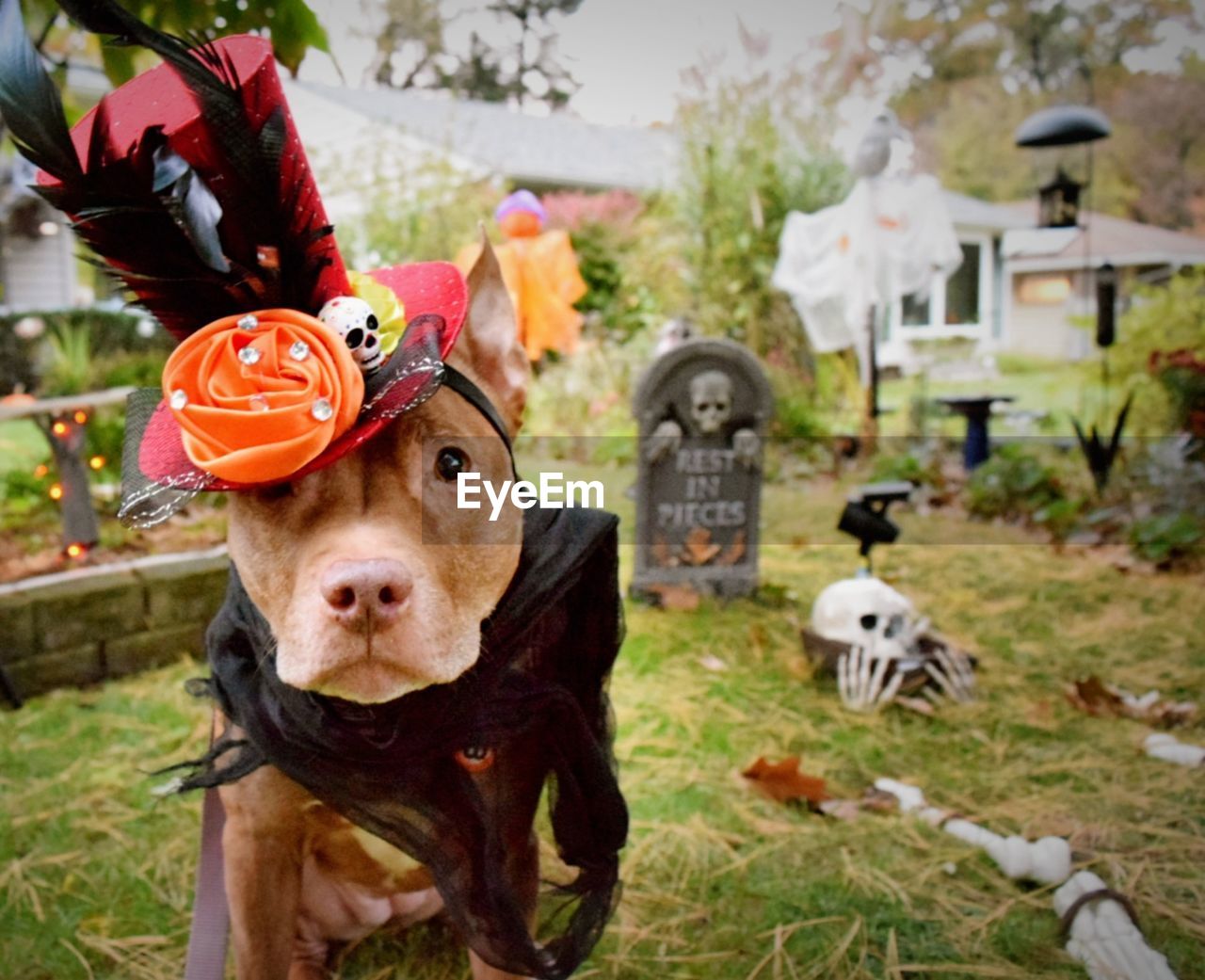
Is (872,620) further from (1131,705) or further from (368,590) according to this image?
(368,590)

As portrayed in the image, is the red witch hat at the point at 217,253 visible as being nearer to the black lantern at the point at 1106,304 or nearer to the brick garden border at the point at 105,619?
the brick garden border at the point at 105,619

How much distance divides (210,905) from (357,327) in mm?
988

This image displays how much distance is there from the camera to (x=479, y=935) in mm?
1236

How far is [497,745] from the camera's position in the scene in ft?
3.96

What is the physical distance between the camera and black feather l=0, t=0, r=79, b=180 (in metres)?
0.84

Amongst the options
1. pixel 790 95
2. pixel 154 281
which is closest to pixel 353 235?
pixel 790 95

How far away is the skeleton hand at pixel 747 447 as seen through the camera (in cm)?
428

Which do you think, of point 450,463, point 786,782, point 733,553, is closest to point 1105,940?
point 786,782

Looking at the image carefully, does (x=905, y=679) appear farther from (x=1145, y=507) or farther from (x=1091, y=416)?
(x=1091, y=416)

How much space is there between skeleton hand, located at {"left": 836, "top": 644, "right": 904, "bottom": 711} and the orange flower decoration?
8.09ft

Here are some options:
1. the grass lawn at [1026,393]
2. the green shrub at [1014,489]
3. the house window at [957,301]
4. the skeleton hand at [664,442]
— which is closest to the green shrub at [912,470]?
the green shrub at [1014,489]

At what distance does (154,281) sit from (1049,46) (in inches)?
275

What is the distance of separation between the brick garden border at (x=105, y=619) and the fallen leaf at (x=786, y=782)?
2052 mm

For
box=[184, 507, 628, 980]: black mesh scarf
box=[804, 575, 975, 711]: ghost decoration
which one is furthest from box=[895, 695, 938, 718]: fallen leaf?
box=[184, 507, 628, 980]: black mesh scarf
